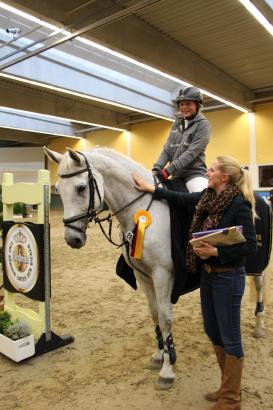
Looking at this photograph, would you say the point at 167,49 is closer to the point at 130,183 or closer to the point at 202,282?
the point at 130,183

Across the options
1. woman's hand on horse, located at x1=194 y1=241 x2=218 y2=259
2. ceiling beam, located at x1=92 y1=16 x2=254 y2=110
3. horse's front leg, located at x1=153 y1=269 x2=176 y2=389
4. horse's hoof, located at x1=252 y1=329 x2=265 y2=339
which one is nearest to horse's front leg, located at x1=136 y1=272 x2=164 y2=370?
horse's front leg, located at x1=153 y1=269 x2=176 y2=389

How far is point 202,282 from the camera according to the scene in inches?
72.5

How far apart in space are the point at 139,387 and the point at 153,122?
1239 centimetres

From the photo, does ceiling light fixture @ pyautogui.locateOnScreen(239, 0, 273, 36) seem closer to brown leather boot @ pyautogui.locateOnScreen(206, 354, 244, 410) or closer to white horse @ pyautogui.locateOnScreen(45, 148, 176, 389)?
white horse @ pyautogui.locateOnScreen(45, 148, 176, 389)

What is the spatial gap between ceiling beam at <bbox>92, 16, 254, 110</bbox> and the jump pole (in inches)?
156

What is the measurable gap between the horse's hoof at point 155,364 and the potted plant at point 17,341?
877mm

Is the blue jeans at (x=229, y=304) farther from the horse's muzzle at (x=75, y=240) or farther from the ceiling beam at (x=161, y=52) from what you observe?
the ceiling beam at (x=161, y=52)

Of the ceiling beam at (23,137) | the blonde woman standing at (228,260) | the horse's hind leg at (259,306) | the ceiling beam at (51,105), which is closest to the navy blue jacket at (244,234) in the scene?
the blonde woman standing at (228,260)

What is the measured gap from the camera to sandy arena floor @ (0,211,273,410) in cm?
206

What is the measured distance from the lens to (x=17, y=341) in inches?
96.3

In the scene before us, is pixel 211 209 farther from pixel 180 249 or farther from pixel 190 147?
pixel 190 147

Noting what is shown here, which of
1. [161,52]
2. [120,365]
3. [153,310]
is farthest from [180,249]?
[161,52]

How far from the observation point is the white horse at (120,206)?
191cm

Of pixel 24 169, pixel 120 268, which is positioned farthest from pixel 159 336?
pixel 24 169
